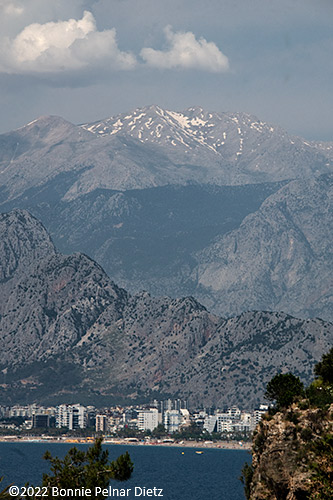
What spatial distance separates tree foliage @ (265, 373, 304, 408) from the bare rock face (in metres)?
10.1

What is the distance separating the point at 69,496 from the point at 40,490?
4.00m

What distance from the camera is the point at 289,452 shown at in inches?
5084

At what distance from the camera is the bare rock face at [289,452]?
125000 mm

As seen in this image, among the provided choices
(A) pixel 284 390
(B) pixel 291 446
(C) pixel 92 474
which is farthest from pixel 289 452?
(A) pixel 284 390

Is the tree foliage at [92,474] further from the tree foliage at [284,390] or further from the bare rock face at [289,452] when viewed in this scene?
the tree foliage at [284,390]

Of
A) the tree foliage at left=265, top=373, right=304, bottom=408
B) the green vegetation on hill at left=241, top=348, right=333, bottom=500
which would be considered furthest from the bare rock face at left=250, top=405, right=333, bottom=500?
the tree foliage at left=265, top=373, right=304, bottom=408

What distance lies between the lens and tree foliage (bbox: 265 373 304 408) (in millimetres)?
149550

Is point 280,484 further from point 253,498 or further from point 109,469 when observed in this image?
point 109,469

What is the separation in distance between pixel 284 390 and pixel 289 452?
30.2 meters

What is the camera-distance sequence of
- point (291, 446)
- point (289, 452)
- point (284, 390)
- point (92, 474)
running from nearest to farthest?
point (92, 474), point (289, 452), point (291, 446), point (284, 390)

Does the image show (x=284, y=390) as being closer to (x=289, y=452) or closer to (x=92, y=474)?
(x=289, y=452)

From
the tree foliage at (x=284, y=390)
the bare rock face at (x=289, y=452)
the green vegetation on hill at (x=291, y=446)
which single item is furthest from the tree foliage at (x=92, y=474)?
the tree foliage at (x=284, y=390)

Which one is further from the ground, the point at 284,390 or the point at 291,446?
the point at 284,390

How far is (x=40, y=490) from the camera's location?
12675 cm
